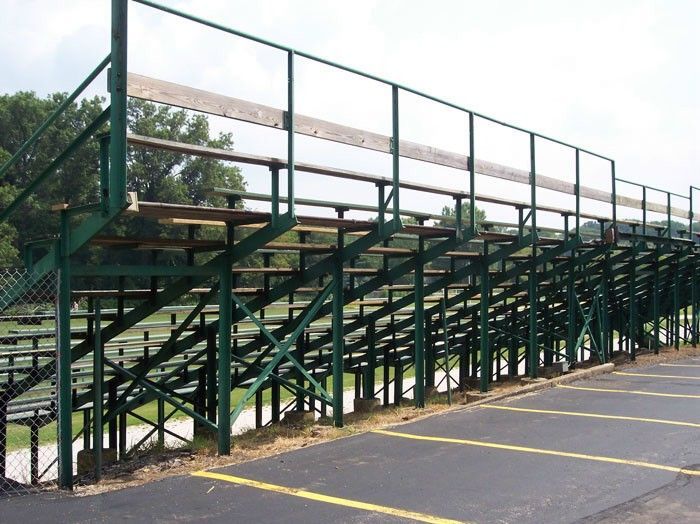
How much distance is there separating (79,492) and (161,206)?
8.67 feet

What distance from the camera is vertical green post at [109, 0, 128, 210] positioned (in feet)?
20.3

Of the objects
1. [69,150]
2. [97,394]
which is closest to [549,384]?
[97,394]

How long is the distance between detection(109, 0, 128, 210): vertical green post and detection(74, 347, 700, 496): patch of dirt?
267cm

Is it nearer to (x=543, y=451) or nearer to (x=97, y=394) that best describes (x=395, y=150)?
(x=543, y=451)

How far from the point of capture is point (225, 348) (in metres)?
8.25

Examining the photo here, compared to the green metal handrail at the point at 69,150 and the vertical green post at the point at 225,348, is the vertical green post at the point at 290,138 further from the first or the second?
the green metal handrail at the point at 69,150

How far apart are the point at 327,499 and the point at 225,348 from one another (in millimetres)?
2457

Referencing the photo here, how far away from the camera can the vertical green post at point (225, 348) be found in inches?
323

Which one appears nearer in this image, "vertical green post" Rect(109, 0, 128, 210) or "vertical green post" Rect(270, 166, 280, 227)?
"vertical green post" Rect(109, 0, 128, 210)

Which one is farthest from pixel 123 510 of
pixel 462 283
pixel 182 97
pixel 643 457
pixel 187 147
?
pixel 462 283

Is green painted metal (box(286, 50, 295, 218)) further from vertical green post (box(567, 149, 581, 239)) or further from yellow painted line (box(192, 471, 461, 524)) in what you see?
vertical green post (box(567, 149, 581, 239))

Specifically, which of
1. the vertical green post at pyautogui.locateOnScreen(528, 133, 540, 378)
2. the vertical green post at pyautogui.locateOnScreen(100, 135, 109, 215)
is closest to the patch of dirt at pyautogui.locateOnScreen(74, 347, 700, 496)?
the vertical green post at pyautogui.locateOnScreen(528, 133, 540, 378)

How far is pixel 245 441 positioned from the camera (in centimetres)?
941

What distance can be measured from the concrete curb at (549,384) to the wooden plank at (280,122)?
11.0ft
